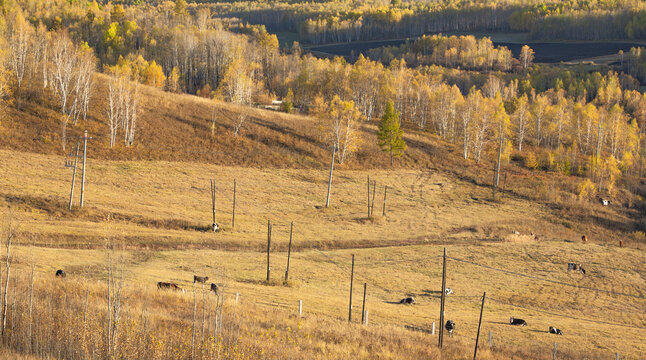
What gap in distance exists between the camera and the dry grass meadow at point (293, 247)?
23.0 metres

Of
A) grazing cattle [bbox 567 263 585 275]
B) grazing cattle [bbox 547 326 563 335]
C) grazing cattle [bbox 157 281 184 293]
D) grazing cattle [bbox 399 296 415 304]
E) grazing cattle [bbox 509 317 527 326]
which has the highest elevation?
grazing cattle [bbox 157 281 184 293]

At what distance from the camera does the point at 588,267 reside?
55719 mm

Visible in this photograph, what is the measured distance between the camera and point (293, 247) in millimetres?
57031

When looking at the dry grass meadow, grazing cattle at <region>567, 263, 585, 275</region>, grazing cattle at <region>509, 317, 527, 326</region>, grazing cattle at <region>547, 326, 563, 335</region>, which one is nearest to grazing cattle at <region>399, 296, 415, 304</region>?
the dry grass meadow

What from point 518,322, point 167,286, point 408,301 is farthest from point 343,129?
point 167,286

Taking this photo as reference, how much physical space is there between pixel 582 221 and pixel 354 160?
36.6 m

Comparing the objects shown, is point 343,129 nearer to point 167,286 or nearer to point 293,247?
point 293,247

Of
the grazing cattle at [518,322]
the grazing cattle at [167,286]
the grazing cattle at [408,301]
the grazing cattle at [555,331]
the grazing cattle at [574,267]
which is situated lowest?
the grazing cattle at [574,267]

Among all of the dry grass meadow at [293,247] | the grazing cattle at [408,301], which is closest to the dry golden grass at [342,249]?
the dry grass meadow at [293,247]

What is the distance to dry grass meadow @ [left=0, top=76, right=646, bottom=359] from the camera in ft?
75.5

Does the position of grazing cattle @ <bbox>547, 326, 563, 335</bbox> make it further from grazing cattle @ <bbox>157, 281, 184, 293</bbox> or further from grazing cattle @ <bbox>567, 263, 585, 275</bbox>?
grazing cattle @ <bbox>567, 263, 585, 275</bbox>

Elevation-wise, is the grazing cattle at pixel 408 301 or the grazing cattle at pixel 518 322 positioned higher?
the grazing cattle at pixel 518 322

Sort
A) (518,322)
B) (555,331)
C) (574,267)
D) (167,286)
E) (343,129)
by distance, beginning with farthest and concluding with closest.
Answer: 1. (343,129)
2. (574,267)
3. (518,322)
4. (555,331)
5. (167,286)

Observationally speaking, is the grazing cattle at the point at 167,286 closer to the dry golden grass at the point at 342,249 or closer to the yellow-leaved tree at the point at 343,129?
the dry golden grass at the point at 342,249
